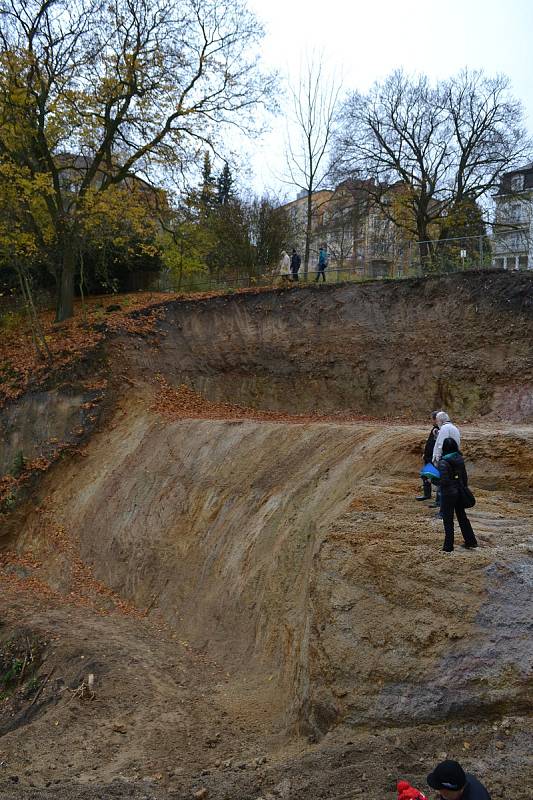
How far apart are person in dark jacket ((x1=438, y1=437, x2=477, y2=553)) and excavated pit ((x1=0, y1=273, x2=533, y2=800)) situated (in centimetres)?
24

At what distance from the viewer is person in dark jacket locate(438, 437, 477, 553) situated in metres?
8.53

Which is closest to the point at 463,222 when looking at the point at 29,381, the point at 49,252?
the point at 49,252

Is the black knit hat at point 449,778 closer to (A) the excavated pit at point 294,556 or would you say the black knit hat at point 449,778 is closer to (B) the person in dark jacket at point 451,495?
(A) the excavated pit at point 294,556

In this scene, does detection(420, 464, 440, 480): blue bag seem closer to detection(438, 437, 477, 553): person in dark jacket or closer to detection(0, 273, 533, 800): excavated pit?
detection(0, 273, 533, 800): excavated pit

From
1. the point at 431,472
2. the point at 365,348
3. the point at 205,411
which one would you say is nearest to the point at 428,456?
the point at 431,472

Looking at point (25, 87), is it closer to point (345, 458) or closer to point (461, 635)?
point (345, 458)

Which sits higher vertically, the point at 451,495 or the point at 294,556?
the point at 451,495

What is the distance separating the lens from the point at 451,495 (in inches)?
336

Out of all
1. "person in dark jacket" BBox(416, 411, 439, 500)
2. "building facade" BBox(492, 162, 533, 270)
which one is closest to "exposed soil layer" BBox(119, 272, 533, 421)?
"person in dark jacket" BBox(416, 411, 439, 500)

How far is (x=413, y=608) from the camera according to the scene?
324 inches

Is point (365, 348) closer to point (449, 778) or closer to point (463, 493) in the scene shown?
point (463, 493)

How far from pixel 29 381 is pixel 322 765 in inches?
726

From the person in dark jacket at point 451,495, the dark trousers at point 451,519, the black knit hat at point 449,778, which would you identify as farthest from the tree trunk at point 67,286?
the black knit hat at point 449,778

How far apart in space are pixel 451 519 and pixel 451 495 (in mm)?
360
